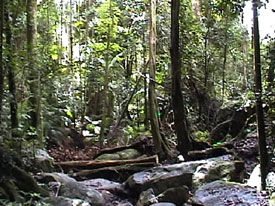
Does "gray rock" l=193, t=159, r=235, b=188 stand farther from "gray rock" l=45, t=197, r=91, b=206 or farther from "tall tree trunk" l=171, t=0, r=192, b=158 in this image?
"gray rock" l=45, t=197, r=91, b=206

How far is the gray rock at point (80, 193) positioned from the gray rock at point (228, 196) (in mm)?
1827

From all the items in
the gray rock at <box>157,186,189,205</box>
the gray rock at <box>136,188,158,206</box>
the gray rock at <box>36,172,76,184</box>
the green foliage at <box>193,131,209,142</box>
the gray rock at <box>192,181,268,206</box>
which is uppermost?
the green foliage at <box>193,131,209,142</box>

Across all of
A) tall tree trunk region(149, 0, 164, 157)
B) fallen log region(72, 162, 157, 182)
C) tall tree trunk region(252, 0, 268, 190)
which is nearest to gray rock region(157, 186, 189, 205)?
tall tree trunk region(252, 0, 268, 190)

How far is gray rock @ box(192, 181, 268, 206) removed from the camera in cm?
620

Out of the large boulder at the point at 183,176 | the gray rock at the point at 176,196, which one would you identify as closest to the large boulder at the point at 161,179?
the large boulder at the point at 183,176

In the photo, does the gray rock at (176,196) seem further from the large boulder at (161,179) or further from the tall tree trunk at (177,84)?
the tall tree trunk at (177,84)

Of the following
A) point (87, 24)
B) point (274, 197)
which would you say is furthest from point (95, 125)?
point (274, 197)

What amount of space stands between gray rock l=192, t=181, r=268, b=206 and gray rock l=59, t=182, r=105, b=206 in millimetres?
1827

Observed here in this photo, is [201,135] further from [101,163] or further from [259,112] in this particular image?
[259,112]

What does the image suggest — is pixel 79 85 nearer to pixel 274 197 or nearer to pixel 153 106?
pixel 153 106

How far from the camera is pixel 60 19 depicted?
18.2m

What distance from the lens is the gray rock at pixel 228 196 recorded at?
6.20 metres

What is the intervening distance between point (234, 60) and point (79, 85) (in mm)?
6543

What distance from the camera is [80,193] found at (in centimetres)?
716
